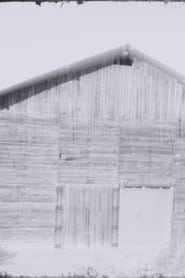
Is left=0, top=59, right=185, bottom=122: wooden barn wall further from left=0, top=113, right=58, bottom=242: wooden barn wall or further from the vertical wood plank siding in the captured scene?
left=0, top=113, right=58, bottom=242: wooden barn wall

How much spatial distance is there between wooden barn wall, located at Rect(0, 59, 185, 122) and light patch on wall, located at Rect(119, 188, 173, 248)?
275 cm

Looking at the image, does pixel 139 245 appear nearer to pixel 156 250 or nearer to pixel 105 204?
pixel 156 250

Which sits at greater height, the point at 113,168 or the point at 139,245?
the point at 113,168

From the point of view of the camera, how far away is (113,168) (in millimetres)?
13750

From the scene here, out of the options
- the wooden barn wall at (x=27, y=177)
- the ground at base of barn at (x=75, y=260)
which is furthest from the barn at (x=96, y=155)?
the ground at base of barn at (x=75, y=260)

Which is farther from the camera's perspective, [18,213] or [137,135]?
[137,135]

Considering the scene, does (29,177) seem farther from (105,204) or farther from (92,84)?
(92,84)

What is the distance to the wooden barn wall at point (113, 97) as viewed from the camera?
1292 centimetres

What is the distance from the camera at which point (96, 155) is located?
13484 mm

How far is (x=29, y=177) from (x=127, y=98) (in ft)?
14.4

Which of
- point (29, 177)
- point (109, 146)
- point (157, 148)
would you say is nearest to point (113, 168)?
point (109, 146)

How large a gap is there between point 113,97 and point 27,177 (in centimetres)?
406

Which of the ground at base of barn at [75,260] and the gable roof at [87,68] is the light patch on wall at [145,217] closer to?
the ground at base of barn at [75,260]

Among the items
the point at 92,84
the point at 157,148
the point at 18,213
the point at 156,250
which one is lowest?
the point at 156,250
